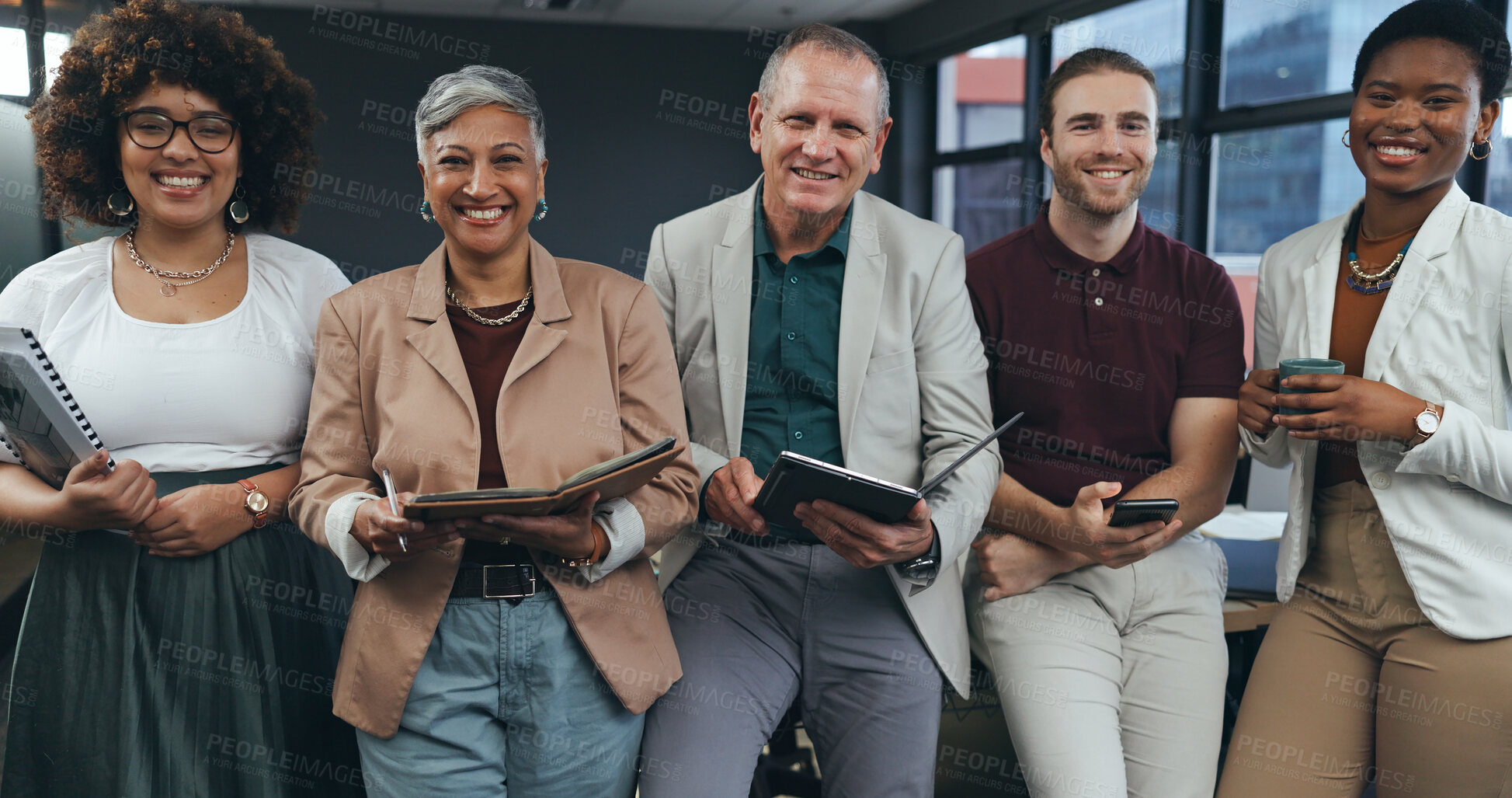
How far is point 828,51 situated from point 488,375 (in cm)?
86

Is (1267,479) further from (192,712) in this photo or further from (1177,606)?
(192,712)

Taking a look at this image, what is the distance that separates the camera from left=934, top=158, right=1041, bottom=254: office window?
7566mm

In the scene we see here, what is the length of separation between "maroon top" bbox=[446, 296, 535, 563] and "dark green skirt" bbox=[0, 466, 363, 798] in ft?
1.58

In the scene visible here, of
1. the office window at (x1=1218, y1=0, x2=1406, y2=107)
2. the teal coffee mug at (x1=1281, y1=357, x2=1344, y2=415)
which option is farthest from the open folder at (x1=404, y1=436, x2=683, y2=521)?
the office window at (x1=1218, y1=0, x2=1406, y2=107)

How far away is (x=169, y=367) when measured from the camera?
66.7 inches

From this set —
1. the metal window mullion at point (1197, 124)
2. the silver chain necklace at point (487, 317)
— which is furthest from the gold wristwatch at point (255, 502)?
the metal window mullion at point (1197, 124)

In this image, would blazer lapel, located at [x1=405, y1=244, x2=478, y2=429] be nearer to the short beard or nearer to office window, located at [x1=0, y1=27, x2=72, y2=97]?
the short beard

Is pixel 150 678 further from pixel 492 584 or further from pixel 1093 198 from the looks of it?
pixel 1093 198

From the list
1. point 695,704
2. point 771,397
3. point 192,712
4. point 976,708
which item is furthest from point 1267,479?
point 192,712

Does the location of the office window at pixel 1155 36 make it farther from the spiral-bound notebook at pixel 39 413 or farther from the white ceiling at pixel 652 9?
the spiral-bound notebook at pixel 39 413

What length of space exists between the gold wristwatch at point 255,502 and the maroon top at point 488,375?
423 millimetres

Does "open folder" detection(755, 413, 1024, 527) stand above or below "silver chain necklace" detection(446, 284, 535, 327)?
below

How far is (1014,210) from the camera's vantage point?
25.4 feet

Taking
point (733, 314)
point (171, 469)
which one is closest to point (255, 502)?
point (171, 469)
